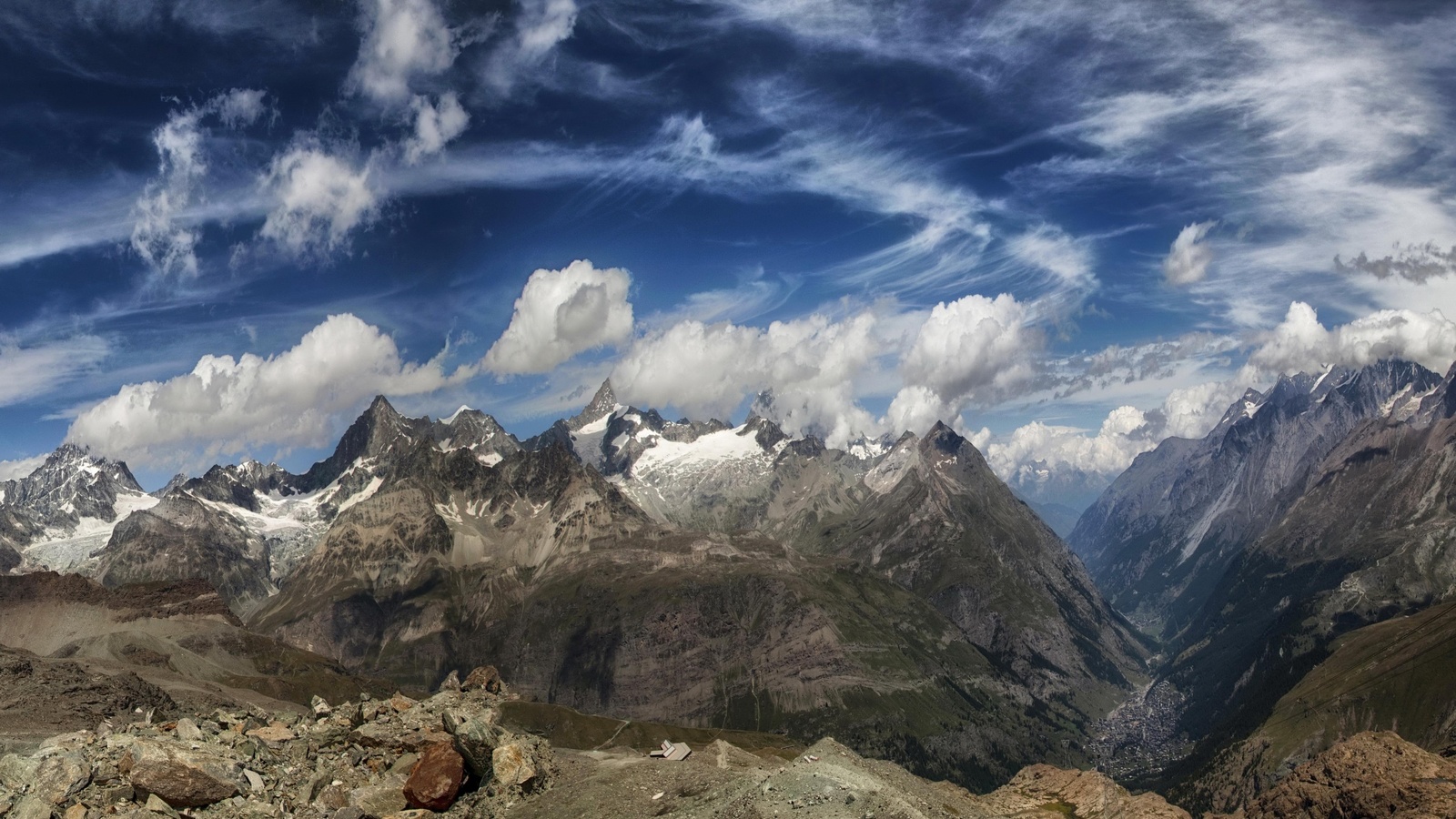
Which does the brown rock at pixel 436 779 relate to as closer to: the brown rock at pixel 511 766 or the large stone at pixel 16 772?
the brown rock at pixel 511 766

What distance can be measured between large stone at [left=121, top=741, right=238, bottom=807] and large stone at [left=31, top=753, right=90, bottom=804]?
2207 millimetres

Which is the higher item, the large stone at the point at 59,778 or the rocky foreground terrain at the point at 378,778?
the large stone at the point at 59,778

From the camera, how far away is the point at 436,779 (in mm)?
61406

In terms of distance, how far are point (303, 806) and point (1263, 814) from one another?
110m

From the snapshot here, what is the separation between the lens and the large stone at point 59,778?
175ft

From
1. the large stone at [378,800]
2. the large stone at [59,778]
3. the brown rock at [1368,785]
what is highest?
the large stone at [59,778]

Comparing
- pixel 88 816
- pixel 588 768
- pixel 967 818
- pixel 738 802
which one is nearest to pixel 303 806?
pixel 88 816

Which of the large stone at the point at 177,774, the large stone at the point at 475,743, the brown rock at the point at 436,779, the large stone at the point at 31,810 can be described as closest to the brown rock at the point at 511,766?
the large stone at the point at 475,743

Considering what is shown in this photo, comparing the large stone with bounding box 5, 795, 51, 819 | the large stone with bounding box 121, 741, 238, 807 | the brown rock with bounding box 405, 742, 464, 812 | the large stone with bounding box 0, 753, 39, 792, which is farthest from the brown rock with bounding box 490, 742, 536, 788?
the large stone with bounding box 0, 753, 39, 792

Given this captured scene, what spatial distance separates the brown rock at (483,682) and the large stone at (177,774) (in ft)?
236

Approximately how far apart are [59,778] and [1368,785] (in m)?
123

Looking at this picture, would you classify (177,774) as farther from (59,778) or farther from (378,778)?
(378,778)

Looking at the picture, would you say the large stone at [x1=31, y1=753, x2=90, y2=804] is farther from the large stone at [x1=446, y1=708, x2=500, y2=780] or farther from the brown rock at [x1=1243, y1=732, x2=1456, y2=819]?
the brown rock at [x1=1243, y1=732, x2=1456, y2=819]

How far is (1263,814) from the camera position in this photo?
109 meters
